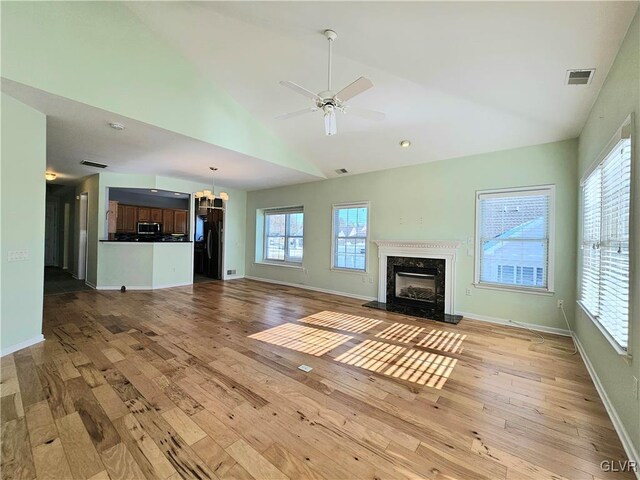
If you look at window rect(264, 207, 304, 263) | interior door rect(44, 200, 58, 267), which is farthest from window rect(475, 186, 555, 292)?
interior door rect(44, 200, 58, 267)

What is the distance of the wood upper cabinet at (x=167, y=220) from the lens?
349 inches

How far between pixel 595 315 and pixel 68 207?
11.9 meters

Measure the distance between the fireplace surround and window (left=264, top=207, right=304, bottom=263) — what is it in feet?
8.29

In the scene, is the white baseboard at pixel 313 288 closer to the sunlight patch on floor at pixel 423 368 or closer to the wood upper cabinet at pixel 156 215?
the sunlight patch on floor at pixel 423 368

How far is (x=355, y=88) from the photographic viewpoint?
2.36 metres

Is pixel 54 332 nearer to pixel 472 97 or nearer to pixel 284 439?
pixel 284 439

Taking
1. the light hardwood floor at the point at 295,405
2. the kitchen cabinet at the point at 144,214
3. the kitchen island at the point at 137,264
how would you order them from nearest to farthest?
the light hardwood floor at the point at 295,405, the kitchen island at the point at 137,264, the kitchen cabinet at the point at 144,214

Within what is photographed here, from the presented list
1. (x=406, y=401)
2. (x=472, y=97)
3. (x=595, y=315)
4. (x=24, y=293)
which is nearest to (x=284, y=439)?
(x=406, y=401)

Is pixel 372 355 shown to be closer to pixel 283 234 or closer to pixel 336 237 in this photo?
pixel 336 237

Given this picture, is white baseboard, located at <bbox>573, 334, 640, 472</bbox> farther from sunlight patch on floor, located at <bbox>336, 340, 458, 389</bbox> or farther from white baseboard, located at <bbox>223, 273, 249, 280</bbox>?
white baseboard, located at <bbox>223, 273, 249, 280</bbox>

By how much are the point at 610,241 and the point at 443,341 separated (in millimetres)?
1939

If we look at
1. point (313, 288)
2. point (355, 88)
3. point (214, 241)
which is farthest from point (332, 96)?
point (214, 241)

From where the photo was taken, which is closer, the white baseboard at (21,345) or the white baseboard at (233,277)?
the white baseboard at (21,345)

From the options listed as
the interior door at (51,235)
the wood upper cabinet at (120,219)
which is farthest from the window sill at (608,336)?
the interior door at (51,235)
